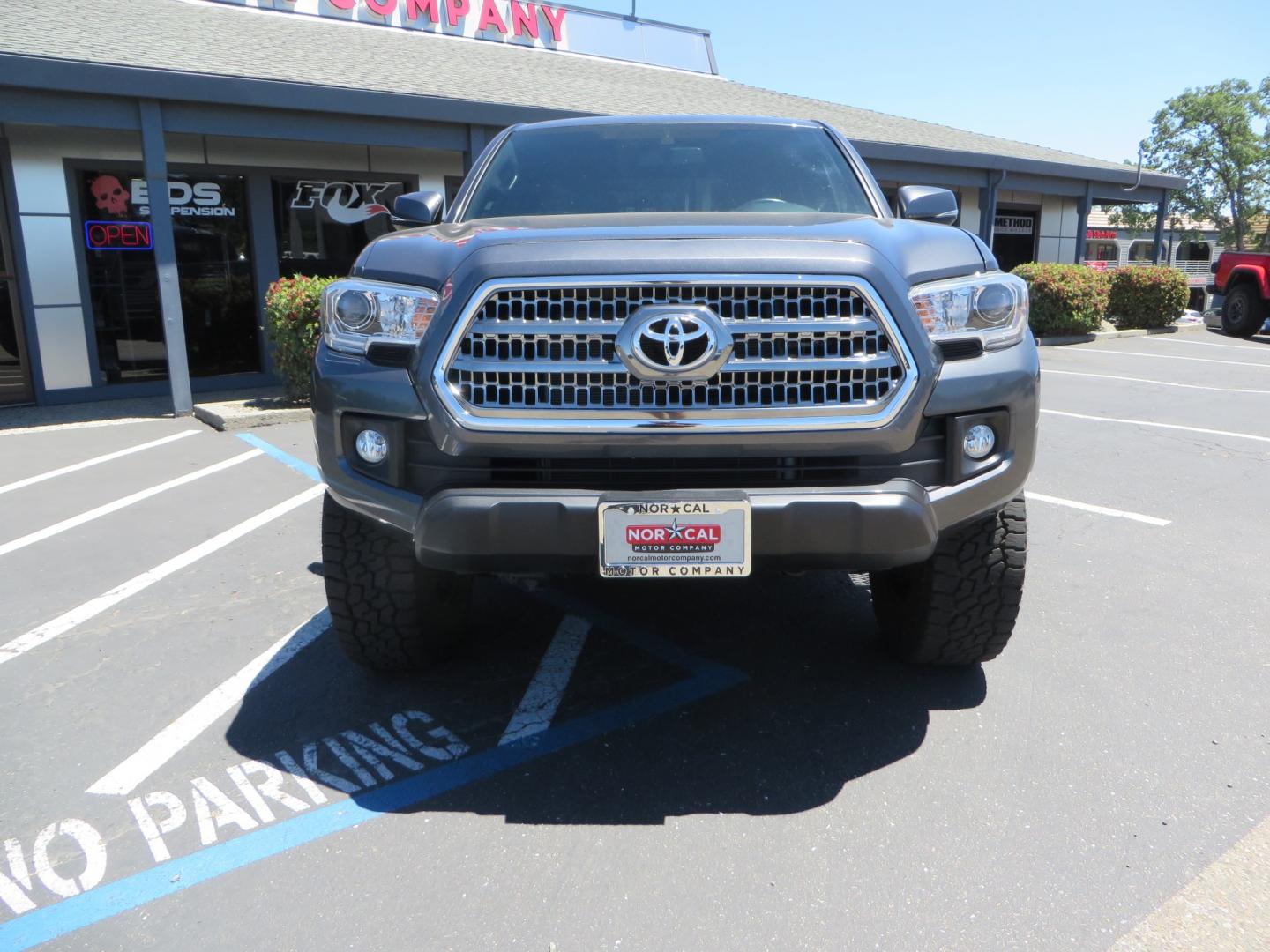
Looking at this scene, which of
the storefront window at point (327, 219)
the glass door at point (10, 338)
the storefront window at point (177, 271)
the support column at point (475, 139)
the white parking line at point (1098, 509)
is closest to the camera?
the white parking line at point (1098, 509)

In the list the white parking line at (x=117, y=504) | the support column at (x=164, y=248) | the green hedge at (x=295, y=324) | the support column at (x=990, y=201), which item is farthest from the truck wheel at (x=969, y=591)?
the support column at (x=990, y=201)

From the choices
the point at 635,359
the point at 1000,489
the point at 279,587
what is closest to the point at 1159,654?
the point at 1000,489

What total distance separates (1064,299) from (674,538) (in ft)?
52.5

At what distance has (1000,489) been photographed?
2592 millimetres

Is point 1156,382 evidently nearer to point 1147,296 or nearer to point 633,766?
point 1147,296

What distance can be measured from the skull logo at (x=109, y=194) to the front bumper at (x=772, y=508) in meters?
10.3

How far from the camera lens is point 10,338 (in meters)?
10.7

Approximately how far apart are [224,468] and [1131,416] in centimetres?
791

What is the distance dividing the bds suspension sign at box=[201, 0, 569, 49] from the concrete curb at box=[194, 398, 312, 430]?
8.55 meters

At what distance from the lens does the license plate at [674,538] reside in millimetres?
2374

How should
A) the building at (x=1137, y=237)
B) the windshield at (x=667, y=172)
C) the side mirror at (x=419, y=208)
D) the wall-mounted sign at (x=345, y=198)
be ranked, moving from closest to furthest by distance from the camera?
the windshield at (x=667, y=172)
the side mirror at (x=419, y=208)
the wall-mounted sign at (x=345, y=198)
the building at (x=1137, y=237)

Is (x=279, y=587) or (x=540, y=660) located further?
(x=279, y=587)

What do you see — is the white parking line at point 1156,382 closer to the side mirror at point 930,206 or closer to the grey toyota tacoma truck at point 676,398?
the side mirror at point 930,206

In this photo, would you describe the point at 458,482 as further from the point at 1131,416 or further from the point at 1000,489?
the point at 1131,416
